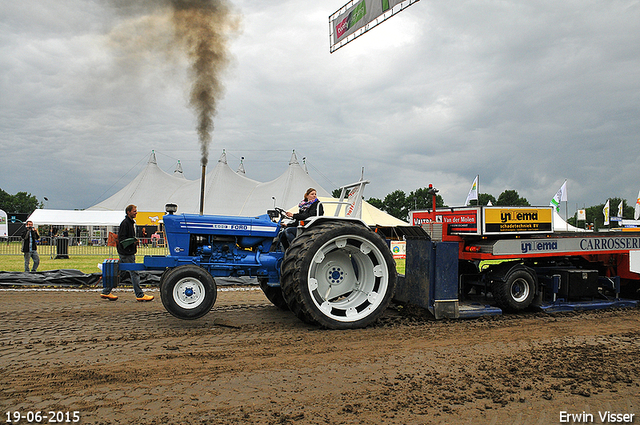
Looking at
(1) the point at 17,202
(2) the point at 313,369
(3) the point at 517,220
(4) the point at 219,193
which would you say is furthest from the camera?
(1) the point at 17,202

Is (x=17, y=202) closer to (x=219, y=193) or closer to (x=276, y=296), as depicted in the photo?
(x=219, y=193)

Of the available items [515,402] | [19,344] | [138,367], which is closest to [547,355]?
[515,402]

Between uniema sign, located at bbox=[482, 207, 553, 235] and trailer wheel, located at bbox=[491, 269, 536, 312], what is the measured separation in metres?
0.62

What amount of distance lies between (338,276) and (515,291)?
2.60m

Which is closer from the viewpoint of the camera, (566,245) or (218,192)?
(566,245)

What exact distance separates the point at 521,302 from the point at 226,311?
13.6ft

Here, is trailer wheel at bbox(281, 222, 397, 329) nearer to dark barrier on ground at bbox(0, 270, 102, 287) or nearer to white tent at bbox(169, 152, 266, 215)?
dark barrier on ground at bbox(0, 270, 102, 287)

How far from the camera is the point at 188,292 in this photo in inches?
194

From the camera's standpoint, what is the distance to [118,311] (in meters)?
6.07

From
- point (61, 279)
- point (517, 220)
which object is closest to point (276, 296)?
point (517, 220)

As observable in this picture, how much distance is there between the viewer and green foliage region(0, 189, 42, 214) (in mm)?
78750

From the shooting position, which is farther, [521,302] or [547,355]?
[521,302]

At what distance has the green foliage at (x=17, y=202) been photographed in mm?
78750

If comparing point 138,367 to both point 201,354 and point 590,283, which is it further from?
point 590,283
